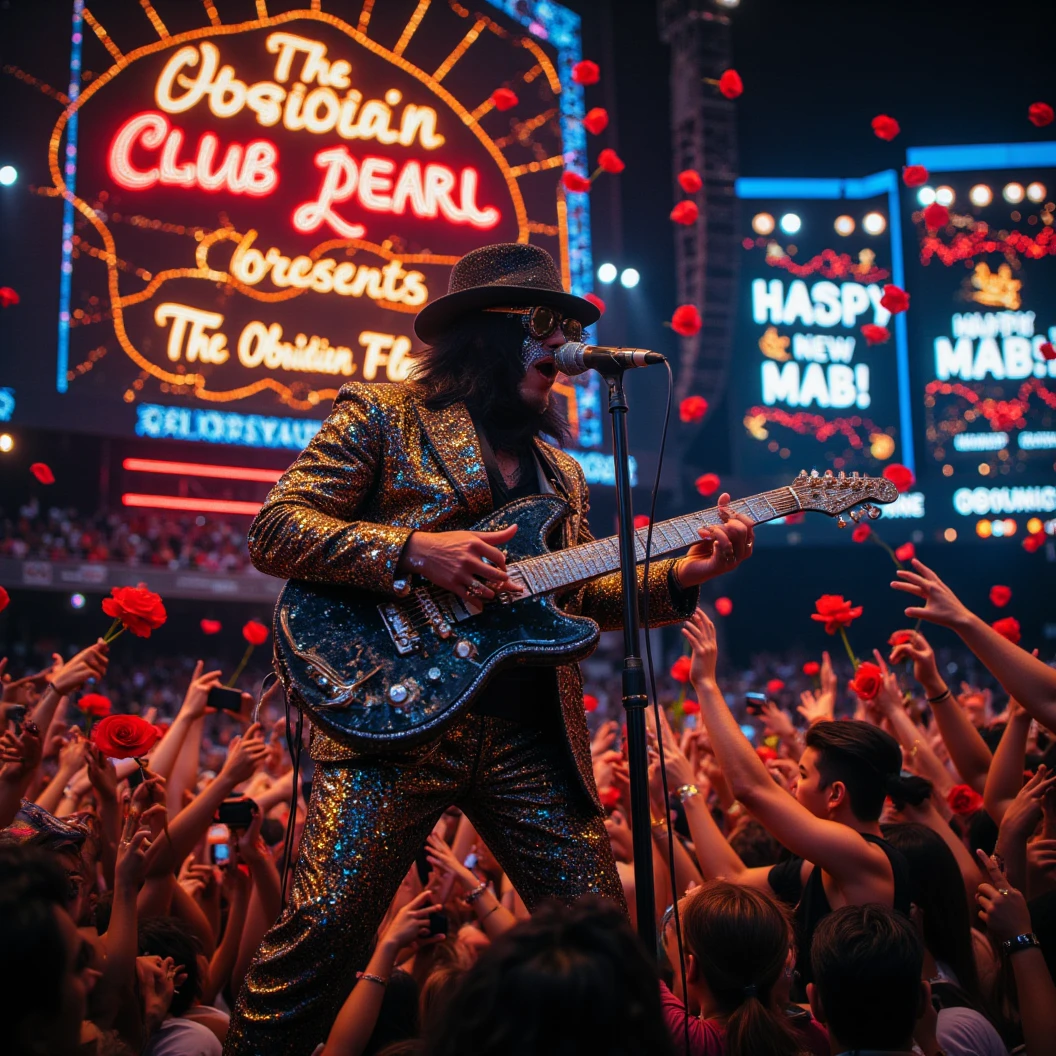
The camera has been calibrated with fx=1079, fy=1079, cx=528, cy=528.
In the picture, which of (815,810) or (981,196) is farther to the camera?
(981,196)

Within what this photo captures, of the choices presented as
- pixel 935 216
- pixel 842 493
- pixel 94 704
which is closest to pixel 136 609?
pixel 94 704

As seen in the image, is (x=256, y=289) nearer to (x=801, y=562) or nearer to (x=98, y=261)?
(x=98, y=261)

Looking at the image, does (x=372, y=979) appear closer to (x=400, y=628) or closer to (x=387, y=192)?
(x=400, y=628)

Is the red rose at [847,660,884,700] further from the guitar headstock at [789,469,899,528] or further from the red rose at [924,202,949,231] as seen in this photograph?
the red rose at [924,202,949,231]

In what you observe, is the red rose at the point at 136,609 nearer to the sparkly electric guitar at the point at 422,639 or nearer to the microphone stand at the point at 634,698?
the sparkly electric guitar at the point at 422,639

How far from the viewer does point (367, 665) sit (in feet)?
8.10

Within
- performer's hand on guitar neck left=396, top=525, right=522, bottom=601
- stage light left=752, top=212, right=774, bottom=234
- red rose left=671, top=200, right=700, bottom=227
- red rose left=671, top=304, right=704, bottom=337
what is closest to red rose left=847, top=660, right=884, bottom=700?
performer's hand on guitar neck left=396, top=525, right=522, bottom=601

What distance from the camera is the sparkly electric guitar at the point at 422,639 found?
7.86 feet

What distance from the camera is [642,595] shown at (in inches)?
116

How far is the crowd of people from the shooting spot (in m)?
1.48

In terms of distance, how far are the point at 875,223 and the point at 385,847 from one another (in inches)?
1066

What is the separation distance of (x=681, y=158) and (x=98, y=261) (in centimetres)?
1275

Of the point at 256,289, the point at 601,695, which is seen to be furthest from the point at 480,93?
the point at 601,695

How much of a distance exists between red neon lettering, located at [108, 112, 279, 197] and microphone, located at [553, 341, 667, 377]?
18448 millimetres
